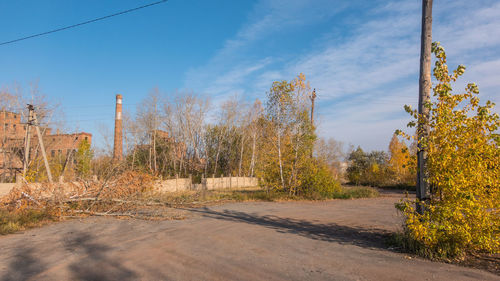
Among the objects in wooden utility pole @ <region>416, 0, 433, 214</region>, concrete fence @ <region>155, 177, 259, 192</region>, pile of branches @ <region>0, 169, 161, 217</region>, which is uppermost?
wooden utility pole @ <region>416, 0, 433, 214</region>

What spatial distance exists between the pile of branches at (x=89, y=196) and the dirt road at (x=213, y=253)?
1146mm

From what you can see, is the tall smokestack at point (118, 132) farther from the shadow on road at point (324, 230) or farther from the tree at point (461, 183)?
the tree at point (461, 183)

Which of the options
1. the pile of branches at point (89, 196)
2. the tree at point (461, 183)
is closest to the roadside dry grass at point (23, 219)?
the pile of branches at point (89, 196)

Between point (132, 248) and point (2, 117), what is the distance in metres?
30.0

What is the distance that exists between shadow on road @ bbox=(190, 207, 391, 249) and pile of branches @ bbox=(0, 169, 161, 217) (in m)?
3.49

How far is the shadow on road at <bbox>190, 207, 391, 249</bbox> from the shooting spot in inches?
310

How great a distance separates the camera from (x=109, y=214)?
11641 mm

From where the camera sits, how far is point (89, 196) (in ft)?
39.8

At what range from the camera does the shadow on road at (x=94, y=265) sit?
16.7 feet

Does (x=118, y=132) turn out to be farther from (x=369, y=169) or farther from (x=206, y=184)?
(x=369, y=169)

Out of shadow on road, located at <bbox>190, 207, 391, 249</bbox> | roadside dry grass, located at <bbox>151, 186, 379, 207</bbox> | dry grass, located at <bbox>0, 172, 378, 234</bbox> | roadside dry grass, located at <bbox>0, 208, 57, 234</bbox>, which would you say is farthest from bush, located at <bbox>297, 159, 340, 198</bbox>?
roadside dry grass, located at <bbox>0, 208, 57, 234</bbox>

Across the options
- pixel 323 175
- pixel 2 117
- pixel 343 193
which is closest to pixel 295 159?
pixel 323 175

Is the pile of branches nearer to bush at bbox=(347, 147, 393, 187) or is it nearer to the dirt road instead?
the dirt road

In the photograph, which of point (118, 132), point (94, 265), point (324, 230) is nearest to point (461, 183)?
point (324, 230)
